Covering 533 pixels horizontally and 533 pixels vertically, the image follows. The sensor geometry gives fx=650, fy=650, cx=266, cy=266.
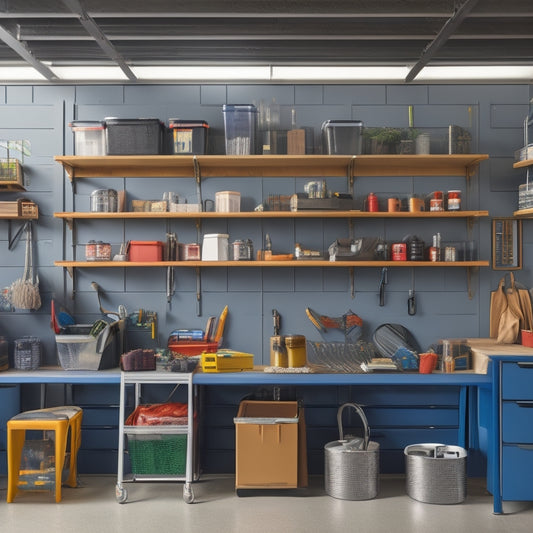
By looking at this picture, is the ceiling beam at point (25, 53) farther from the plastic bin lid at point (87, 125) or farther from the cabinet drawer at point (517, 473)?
the cabinet drawer at point (517, 473)

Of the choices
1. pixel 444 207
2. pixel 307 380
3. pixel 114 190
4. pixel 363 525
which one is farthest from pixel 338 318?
pixel 114 190

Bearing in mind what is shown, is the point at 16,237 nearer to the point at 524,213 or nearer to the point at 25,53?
the point at 25,53

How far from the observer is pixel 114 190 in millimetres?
4789

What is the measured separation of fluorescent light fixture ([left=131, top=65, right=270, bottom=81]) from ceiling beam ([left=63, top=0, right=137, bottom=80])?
0.11m

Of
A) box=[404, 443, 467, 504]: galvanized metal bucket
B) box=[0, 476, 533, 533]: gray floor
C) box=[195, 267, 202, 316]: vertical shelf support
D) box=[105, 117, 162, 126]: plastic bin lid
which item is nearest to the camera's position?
box=[0, 476, 533, 533]: gray floor

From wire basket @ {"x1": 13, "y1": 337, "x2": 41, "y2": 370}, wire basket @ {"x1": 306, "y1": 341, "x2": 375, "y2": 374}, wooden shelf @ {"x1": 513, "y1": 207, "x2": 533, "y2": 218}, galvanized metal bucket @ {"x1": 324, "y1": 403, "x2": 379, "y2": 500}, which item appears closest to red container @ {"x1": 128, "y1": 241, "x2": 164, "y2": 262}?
wire basket @ {"x1": 13, "y1": 337, "x2": 41, "y2": 370}

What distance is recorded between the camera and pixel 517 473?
3977 millimetres

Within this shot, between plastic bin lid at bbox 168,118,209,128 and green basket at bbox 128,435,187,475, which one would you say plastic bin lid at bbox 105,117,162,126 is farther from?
green basket at bbox 128,435,187,475

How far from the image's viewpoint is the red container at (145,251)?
4.68m

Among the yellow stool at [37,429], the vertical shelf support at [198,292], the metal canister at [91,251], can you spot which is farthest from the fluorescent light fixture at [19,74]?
the yellow stool at [37,429]

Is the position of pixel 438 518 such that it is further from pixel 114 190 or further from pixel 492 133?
pixel 114 190

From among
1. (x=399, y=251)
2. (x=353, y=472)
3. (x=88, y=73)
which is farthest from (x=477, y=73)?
(x=353, y=472)

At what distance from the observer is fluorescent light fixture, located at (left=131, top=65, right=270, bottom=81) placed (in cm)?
475

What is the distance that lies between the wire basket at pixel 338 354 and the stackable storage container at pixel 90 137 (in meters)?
2.08
